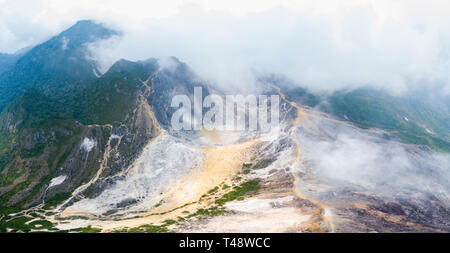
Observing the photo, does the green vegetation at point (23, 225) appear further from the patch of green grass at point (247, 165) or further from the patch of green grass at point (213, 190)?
the patch of green grass at point (247, 165)

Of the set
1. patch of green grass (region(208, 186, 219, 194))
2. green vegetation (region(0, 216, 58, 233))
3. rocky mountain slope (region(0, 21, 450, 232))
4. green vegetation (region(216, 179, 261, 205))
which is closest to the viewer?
rocky mountain slope (region(0, 21, 450, 232))

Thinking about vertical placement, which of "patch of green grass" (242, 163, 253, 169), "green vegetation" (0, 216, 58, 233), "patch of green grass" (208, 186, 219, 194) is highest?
"patch of green grass" (242, 163, 253, 169)

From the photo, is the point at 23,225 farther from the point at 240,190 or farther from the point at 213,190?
the point at 240,190

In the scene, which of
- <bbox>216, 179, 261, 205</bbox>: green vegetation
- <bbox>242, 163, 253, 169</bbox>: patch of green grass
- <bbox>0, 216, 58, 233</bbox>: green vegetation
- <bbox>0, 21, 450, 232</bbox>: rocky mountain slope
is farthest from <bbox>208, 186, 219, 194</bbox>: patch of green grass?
<bbox>0, 216, 58, 233</bbox>: green vegetation

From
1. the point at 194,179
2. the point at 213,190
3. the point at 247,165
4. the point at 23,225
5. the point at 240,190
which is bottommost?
the point at 23,225

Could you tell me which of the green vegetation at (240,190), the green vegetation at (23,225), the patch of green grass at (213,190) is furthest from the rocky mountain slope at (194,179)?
the patch of green grass at (213,190)

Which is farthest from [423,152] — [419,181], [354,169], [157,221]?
[157,221]

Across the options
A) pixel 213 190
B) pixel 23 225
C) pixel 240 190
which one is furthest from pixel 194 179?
pixel 23 225

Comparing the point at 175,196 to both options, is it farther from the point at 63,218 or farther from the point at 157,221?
the point at 63,218

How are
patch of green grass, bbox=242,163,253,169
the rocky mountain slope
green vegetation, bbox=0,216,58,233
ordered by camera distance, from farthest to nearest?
1. patch of green grass, bbox=242,163,253,169
2. green vegetation, bbox=0,216,58,233
3. the rocky mountain slope

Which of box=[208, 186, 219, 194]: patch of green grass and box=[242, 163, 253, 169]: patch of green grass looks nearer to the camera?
box=[208, 186, 219, 194]: patch of green grass

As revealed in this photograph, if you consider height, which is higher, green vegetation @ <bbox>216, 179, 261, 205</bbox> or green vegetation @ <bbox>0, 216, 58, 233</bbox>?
green vegetation @ <bbox>216, 179, 261, 205</bbox>

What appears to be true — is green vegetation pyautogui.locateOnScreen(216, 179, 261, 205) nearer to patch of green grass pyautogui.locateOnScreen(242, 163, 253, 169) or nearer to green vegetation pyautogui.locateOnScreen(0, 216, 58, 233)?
patch of green grass pyautogui.locateOnScreen(242, 163, 253, 169)
